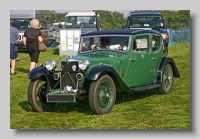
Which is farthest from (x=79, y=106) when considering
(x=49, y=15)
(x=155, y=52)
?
(x=49, y=15)

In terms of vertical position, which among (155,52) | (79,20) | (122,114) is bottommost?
(122,114)

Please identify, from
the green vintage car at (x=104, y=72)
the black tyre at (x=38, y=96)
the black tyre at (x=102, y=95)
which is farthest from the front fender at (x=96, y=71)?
the black tyre at (x=38, y=96)

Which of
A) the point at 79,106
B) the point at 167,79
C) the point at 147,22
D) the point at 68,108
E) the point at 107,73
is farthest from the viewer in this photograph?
the point at 147,22

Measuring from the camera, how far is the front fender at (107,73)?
8641mm

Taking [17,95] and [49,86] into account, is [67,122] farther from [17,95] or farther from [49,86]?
[17,95]

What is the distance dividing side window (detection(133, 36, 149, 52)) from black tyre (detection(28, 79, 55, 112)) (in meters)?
2.17

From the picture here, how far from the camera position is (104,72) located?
8.90 m

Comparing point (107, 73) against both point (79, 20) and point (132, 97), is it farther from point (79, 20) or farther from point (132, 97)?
point (79, 20)

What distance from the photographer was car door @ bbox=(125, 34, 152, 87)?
10.0m

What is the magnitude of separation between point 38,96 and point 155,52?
302cm

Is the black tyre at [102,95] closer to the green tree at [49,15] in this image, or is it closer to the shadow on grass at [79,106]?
the shadow on grass at [79,106]

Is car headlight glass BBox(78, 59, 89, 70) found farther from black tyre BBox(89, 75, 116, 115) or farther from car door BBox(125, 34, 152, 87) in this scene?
car door BBox(125, 34, 152, 87)

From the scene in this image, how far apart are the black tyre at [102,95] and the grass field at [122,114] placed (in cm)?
15

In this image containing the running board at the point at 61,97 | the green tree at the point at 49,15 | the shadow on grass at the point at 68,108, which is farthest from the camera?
the green tree at the point at 49,15
